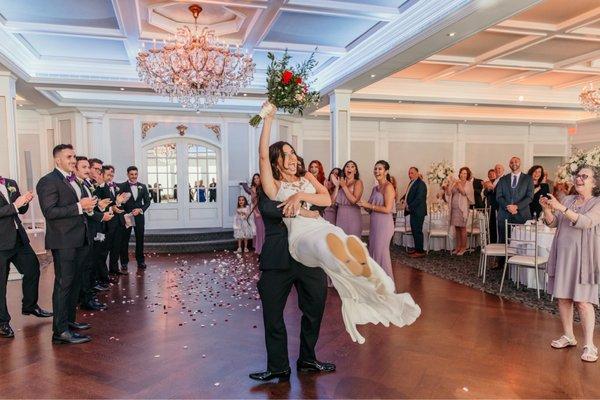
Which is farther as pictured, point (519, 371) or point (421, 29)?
point (421, 29)

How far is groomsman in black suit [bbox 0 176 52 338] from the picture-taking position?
4.20 m

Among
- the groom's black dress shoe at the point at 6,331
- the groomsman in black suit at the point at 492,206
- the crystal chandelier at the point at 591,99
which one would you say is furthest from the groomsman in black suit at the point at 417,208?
the groom's black dress shoe at the point at 6,331

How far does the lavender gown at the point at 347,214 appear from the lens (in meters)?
5.76

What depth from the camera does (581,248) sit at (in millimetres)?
3529

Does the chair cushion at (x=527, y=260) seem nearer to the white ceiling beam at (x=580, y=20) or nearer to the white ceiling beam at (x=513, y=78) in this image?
the white ceiling beam at (x=580, y=20)

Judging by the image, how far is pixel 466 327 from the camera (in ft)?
14.3

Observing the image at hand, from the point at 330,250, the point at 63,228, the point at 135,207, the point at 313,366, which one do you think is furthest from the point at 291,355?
the point at 135,207

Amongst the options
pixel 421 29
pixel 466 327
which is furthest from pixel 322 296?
pixel 421 29

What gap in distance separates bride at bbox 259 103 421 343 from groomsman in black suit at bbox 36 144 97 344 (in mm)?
1931

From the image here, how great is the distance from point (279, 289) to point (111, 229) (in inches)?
169

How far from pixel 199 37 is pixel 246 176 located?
18.9ft

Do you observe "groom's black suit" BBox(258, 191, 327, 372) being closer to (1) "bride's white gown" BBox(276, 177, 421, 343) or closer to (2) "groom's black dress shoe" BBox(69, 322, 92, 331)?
(1) "bride's white gown" BBox(276, 177, 421, 343)

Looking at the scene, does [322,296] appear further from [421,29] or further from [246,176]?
[246,176]

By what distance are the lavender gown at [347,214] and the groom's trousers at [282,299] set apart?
2.66 meters
